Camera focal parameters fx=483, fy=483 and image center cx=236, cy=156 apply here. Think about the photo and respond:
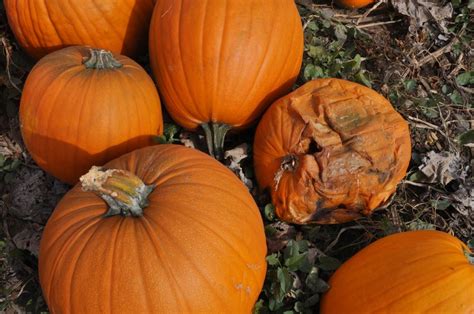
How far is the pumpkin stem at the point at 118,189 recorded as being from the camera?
1.94m

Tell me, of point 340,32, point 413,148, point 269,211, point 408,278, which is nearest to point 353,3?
point 340,32

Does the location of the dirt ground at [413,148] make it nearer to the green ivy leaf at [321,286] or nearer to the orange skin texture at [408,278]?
the green ivy leaf at [321,286]

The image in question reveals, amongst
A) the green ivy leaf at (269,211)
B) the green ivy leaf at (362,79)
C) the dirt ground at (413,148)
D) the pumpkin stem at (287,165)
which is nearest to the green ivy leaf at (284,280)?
the dirt ground at (413,148)

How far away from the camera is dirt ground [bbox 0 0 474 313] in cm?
280

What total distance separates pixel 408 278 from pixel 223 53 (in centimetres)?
148

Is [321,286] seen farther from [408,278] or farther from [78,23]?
[78,23]

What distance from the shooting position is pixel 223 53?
2.66 metres

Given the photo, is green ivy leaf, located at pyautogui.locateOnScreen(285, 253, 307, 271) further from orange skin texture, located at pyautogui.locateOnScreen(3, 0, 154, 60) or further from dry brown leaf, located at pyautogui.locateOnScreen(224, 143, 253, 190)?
orange skin texture, located at pyautogui.locateOnScreen(3, 0, 154, 60)

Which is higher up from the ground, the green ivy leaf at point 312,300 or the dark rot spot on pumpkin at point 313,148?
the dark rot spot on pumpkin at point 313,148

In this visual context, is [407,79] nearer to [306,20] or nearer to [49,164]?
[306,20]

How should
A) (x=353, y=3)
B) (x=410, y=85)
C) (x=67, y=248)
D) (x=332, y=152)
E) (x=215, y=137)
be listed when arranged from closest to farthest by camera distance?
(x=67, y=248)
(x=332, y=152)
(x=215, y=137)
(x=410, y=85)
(x=353, y=3)

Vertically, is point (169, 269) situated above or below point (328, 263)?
above

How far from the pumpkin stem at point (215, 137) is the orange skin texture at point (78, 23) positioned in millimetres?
892

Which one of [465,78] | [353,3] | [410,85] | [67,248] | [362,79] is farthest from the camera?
[353,3]
